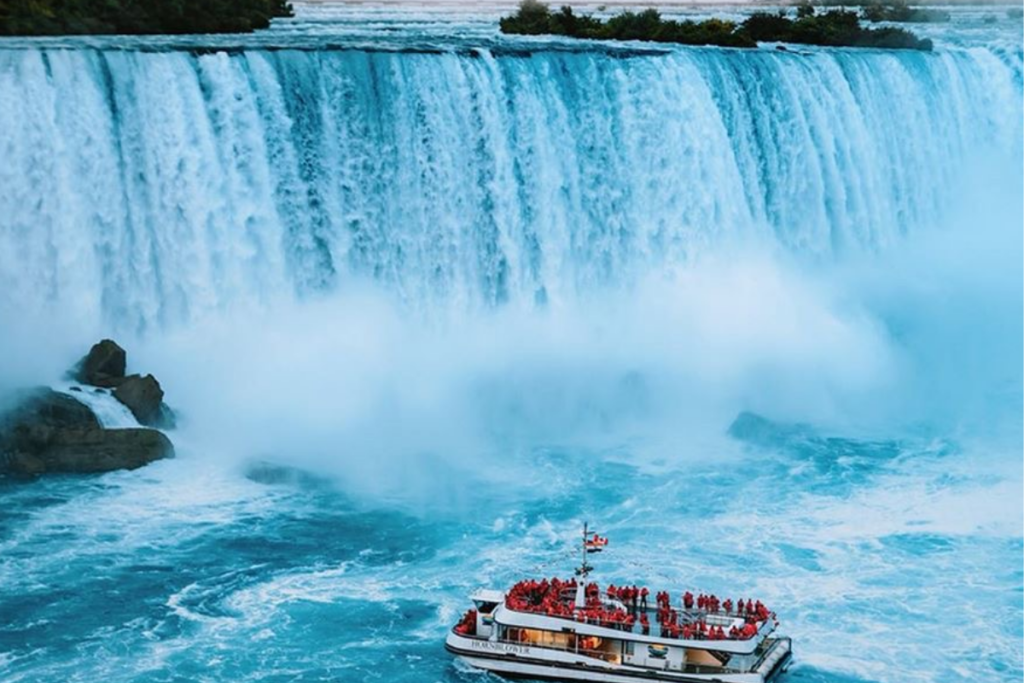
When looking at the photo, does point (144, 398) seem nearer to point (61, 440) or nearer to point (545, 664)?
point (61, 440)

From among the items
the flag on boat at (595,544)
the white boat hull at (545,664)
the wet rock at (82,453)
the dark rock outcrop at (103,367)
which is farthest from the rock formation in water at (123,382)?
the flag on boat at (595,544)

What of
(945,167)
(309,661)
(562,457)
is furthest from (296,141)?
(945,167)

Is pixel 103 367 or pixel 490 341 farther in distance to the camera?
pixel 490 341

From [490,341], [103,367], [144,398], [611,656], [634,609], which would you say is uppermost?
[490,341]

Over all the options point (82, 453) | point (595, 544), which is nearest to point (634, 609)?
point (595, 544)

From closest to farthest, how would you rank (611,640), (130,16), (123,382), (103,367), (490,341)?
(611,640) < (123,382) < (103,367) < (490,341) < (130,16)

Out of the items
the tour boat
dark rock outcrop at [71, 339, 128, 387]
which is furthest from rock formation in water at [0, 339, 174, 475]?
the tour boat
